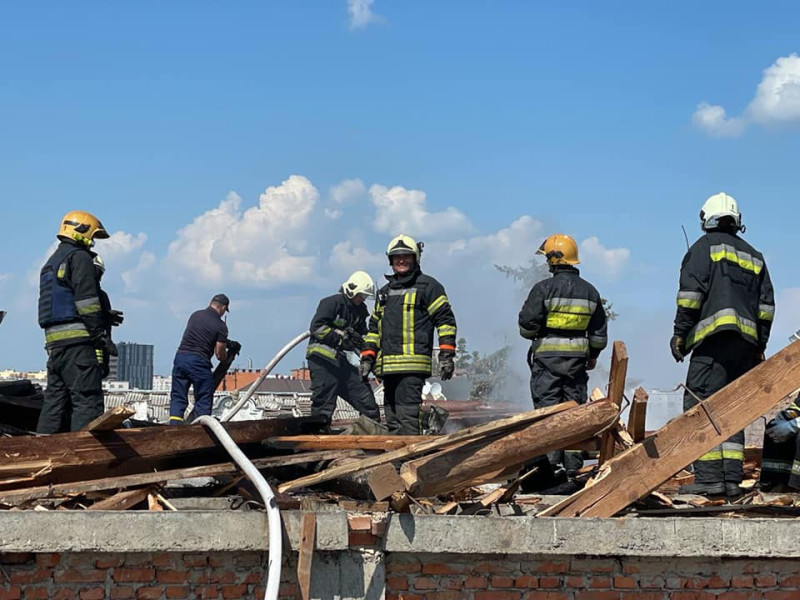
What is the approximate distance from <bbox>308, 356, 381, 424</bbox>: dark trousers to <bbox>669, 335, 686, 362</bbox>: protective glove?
5451mm

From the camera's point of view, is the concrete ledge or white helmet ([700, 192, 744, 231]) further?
white helmet ([700, 192, 744, 231])

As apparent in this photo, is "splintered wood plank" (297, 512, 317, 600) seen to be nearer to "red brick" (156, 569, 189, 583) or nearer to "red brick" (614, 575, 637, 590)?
→ "red brick" (156, 569, 189, 583)

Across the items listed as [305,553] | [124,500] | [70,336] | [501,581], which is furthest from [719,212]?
[70,336]

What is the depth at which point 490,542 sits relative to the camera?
Answer: 4930mm

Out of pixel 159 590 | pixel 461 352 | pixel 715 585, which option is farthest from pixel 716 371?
pixel 461 352

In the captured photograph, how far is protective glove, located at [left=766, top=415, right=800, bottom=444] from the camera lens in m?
6.60

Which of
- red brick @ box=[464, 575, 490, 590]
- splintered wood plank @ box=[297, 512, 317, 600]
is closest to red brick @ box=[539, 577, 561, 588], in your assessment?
red brick @ box=[464, 575, 490, 590]

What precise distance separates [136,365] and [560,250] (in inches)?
1852

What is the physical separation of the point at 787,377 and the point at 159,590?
3.61 meters

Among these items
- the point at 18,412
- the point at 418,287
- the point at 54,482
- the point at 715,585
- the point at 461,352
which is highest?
the point at 461,352

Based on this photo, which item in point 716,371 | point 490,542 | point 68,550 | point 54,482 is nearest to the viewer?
point 68,550

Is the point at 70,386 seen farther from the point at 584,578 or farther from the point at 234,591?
the point at 584,578

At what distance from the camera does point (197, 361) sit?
11070 millimetres

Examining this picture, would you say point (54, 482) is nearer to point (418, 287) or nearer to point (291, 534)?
point (291, 534)
